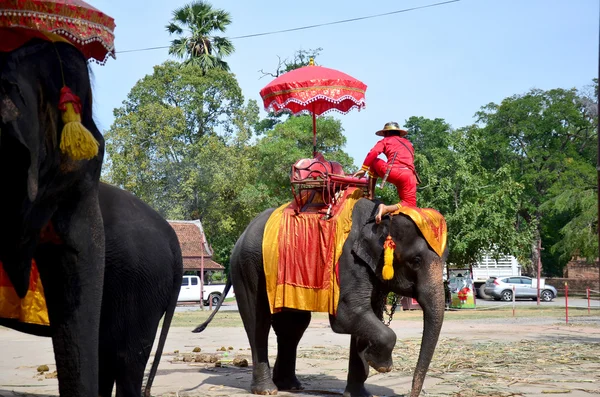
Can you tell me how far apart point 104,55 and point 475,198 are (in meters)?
28.8

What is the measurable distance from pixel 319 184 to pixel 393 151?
958mm

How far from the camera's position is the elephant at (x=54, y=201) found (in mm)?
3482

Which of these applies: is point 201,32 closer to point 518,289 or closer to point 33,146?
point 518,289

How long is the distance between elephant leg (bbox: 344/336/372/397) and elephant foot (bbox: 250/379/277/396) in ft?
3.09

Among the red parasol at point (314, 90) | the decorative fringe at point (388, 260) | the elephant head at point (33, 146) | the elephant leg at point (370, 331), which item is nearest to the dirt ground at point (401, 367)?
the elephant leg at point (370, 331)

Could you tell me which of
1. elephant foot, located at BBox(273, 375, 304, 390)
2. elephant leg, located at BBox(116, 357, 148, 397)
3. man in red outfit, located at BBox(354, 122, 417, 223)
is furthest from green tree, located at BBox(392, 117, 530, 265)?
elephant leg, located at BBox(116, 357, 148, 397)

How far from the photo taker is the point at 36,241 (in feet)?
12.2

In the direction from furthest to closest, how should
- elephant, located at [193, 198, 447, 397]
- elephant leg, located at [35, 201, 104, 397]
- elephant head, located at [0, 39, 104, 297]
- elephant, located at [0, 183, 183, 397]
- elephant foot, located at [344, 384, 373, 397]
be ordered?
1. elephant foot, located at [344, 384, 373, 397]
2. elephant, located at [193, 198, 447, 397]
3. elephant, located at [0, 183, 183, 397]
4. elephant leg, located at [35, 201, 104, 397]
5. elephant head, located at [0, 39, 104, 297]

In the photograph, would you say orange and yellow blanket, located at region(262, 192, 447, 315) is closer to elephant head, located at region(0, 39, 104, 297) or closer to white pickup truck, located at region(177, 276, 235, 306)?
elephant head, located at region(0, 39, 104, 297)

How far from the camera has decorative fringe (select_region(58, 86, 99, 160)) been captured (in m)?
3.59

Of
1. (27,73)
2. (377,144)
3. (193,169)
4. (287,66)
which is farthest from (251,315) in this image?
(287,66)

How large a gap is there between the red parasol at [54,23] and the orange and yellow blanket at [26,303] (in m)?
1.71

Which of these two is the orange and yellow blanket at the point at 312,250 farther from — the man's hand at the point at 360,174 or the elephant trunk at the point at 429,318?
the elephant trunk at the point at 429,318

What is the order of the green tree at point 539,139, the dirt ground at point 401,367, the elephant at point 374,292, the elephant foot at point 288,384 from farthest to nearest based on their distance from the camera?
1. the green tree at point 539,139
2. the elephant foot at point 288,384
3. the dirt ground at point 401,367
4. the elephant at point 374,292
